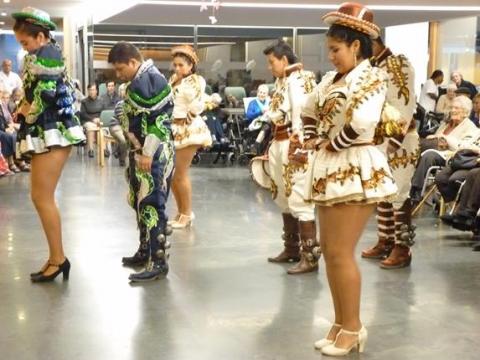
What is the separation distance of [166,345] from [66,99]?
1.59 metres

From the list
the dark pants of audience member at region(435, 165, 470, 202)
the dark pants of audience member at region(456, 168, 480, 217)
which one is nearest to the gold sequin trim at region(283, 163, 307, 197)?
the dark pants of audience member at region(456, 168, 480, 217)

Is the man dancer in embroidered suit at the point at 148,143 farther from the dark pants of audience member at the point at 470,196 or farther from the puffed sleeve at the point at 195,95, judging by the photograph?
the dark pants of audience member at the point at 470,196

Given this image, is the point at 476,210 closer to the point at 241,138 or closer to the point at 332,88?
the point at 332,88

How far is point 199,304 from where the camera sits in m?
3.94

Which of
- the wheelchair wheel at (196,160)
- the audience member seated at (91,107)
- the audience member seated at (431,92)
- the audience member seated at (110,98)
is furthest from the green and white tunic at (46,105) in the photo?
the audience member seated at (431,92)

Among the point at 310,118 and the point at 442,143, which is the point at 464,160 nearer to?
the point at 442,143

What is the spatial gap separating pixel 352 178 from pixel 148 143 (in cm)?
151

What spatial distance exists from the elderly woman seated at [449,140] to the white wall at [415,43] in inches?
353

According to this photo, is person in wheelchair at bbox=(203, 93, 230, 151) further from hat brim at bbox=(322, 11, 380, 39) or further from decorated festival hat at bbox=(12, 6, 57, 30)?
hat brim at bbox=(322, 11, 380, 39)

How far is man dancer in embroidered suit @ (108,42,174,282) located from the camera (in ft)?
13.6

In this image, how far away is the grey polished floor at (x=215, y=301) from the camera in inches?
130

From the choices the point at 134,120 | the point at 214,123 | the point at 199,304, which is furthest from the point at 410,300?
the point at 214,123

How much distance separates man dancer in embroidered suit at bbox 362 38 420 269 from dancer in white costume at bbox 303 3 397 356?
863 mm

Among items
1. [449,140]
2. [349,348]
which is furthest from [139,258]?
[449,140]
